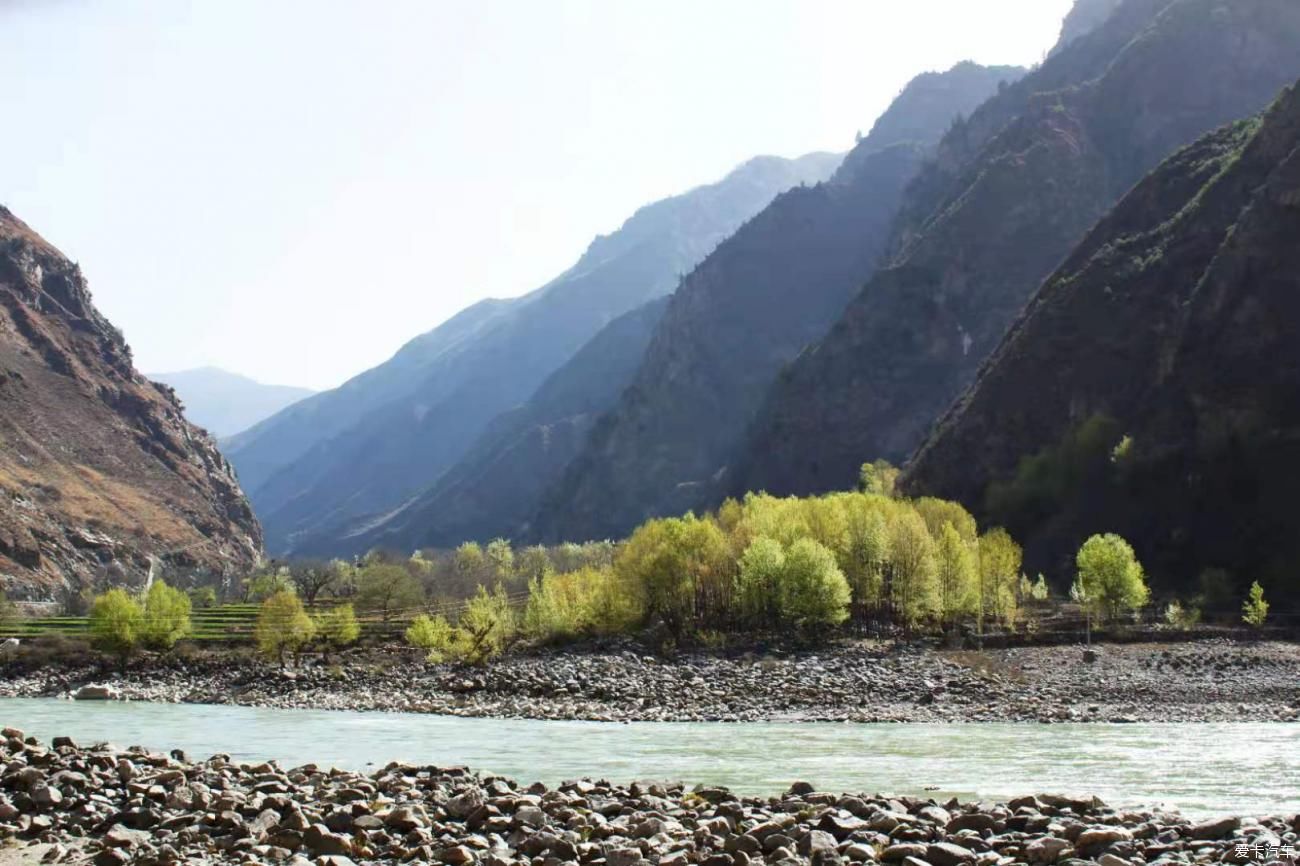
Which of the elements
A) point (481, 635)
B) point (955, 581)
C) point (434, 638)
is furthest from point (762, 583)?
point (434, 638)

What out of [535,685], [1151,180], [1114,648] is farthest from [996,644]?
[1151,180]

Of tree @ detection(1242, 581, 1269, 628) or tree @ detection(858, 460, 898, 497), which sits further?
tree @ detection(858, 460, 898, 497)

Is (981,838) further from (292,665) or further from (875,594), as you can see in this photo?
(292,665)

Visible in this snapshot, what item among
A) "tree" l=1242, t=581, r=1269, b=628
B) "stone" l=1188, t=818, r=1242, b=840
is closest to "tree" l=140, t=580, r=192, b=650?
"tree" l=1242, t=581, r=1269, b=628

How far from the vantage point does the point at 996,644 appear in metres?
83.8

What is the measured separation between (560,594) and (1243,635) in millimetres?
53259

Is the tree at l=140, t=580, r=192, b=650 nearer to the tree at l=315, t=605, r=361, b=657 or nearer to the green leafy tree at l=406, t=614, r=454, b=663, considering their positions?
the tree at l=315, t=605, r=361, b=657

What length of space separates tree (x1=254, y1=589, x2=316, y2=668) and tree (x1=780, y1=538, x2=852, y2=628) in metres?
42.0

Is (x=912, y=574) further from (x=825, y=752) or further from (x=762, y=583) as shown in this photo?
(x=825, y=752)

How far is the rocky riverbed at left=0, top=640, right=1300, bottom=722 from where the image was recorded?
55.0 meters

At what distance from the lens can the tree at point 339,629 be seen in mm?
106500

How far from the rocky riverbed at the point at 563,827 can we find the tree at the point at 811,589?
60.5 meters

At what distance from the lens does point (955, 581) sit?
93.3 metres

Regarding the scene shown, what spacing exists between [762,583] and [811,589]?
13.7ft
